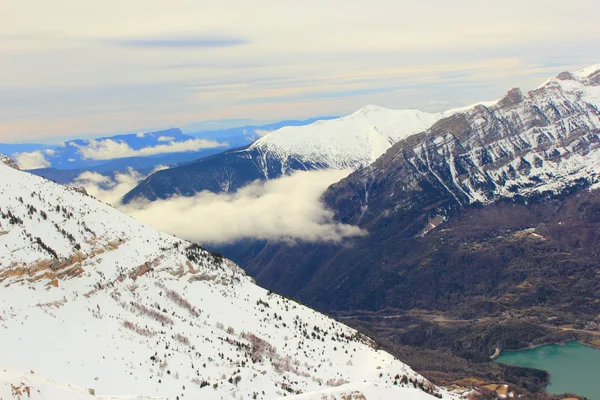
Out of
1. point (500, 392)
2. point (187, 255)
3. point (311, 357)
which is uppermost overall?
point (187, 255)

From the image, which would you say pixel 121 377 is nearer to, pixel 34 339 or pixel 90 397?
pixel 34 339

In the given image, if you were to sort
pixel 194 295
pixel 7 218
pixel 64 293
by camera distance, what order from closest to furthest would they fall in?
pixel 64 293 < pixel 7 218 < pixel 194 295

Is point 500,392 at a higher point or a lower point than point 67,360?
lower

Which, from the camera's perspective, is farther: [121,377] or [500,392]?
[500,392]

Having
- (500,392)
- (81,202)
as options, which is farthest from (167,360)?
(500,392)

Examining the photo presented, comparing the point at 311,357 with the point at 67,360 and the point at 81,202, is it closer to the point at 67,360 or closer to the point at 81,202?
the point at 67,360

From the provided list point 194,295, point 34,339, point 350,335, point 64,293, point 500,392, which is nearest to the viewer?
A: point 34,339

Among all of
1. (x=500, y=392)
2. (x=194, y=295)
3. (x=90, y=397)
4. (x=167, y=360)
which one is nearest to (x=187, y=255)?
(x=194, y=295)
